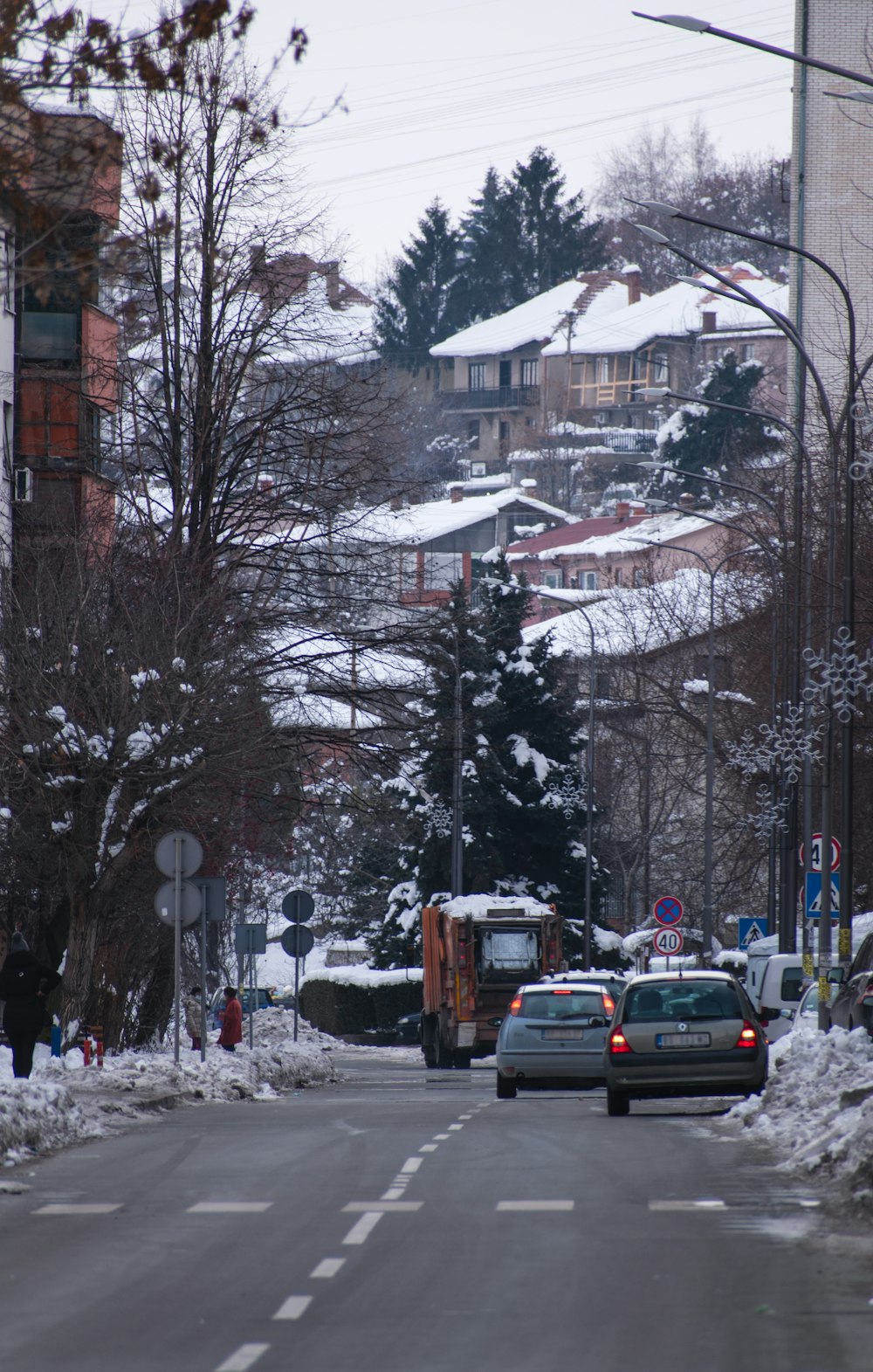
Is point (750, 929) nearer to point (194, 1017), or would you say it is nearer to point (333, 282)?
point (194, 1017)

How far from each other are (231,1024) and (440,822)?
31.5 m

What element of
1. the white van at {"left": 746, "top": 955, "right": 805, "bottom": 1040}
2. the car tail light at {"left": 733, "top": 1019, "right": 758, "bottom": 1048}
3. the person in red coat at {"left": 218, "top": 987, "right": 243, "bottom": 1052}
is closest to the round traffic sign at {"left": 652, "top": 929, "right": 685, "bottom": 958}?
the white van at {"left": 746, "top": 955, "right": 805, "bottom": 1040}

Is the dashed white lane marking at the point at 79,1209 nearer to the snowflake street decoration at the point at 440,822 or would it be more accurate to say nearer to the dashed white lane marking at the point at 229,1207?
the dashed white lane marking at the point at 229,1207

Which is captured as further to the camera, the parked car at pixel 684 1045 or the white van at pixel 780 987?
the white van at pixel 780 987

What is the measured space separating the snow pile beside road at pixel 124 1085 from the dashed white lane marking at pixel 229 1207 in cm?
259

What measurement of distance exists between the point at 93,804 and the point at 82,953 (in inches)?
81.8

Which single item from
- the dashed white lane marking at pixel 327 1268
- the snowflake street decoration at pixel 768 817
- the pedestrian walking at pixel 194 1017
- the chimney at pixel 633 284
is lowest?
the pedestrian walking at pixel 194 1017

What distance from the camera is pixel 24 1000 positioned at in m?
22.4

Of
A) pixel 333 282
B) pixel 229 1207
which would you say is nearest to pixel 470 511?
pixel 333 282

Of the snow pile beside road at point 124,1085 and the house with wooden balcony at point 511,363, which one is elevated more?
the house with wooden balcony at point 511,363

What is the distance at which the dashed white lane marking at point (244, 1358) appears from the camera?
8.26 m

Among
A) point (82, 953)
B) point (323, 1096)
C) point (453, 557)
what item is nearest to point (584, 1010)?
point (323, 1096)

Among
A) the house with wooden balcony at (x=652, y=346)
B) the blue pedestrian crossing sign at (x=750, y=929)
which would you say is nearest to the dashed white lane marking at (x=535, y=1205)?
the blue pedestrian crossing sign at (x=750, y=929)

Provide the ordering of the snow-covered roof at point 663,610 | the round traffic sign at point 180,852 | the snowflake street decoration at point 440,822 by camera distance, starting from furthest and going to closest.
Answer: the snow-covered roof at point 663,610 < the snowflake street decoration at point 440,822 < the round traffic sign at point 180,852
